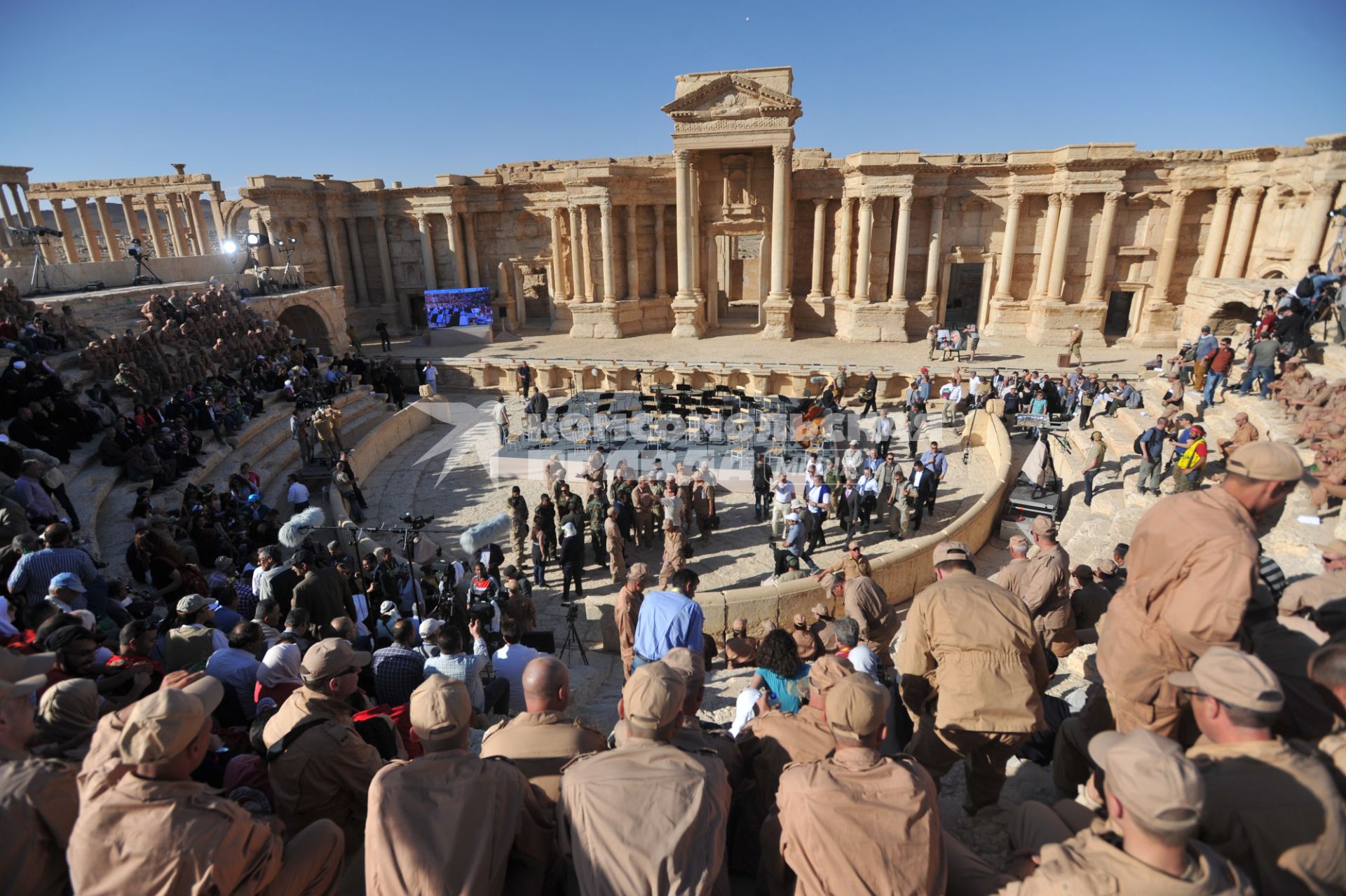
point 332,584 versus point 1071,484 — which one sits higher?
point 332,584

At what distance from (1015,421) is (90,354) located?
71.5ft

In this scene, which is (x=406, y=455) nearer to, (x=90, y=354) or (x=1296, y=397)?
(x=90, y=354)

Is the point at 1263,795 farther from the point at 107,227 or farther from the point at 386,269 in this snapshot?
the point at 107,227

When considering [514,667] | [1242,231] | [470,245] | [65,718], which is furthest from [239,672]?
[1242,231]

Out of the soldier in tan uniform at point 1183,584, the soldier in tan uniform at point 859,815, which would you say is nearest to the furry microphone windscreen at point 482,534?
the soldier in tan uniform at point 859,815

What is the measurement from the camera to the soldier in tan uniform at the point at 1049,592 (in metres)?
5.73

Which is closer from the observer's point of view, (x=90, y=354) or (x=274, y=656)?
(x=274, y=656)

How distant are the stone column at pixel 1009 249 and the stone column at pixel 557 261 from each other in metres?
17.8

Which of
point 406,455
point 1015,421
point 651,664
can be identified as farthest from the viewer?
point 406,455

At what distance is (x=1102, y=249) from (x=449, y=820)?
92.9 feet

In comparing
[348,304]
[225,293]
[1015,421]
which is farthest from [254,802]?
[348,304]

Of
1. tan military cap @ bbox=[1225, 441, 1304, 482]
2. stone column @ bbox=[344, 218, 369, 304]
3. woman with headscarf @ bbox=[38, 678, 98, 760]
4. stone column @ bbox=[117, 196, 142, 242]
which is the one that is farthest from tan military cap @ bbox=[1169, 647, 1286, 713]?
stone column @ bbox=[117, 196, 142, 242]

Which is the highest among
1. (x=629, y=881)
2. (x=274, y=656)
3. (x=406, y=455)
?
(x=629, y=881)

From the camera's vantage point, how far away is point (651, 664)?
300 centimetres
